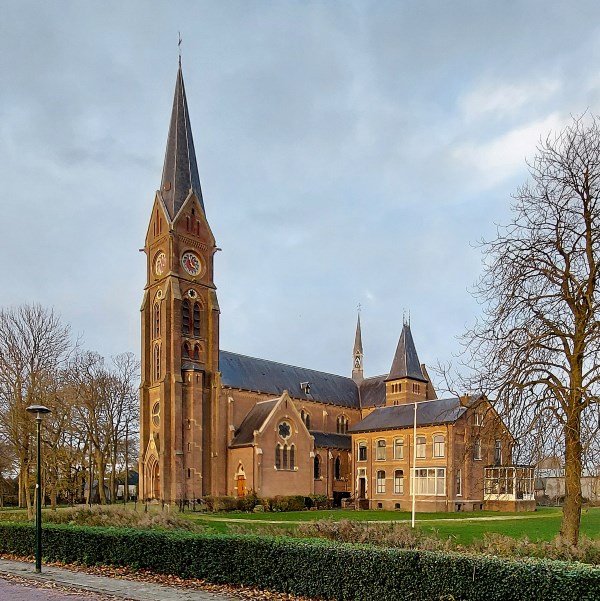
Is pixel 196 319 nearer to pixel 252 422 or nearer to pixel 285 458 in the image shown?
pixel 252 422

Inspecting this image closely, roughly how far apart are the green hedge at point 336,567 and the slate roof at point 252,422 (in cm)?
3612

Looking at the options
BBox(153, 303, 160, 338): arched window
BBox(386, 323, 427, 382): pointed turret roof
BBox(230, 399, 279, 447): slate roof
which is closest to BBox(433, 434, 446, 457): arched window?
BBox(230, 399, 279, 447): slate roof

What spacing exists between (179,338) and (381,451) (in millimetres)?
20321

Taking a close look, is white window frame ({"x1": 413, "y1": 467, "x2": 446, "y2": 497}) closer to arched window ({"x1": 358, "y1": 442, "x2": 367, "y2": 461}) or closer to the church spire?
arched window ({"x1": 358, "y1": 442, "x2": 367, "y2": 461})

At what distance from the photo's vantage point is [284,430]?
5397 centimetres

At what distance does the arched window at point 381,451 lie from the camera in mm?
54062

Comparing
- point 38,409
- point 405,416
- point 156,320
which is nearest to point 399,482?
point 405,416

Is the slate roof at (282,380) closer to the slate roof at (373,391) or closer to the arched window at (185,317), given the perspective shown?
the slate roof at (373,391)

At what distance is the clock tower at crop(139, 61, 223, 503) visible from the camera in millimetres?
Result: 49594

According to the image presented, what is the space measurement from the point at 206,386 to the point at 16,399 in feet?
80.2

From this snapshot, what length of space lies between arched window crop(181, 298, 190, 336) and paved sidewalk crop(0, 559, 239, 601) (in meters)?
36.6

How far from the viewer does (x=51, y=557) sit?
56.5 ft

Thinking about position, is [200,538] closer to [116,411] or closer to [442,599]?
[442,599]

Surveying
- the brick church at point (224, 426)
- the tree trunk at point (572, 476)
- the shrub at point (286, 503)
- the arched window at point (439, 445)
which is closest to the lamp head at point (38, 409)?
the tree trunk at point (572, 476)
